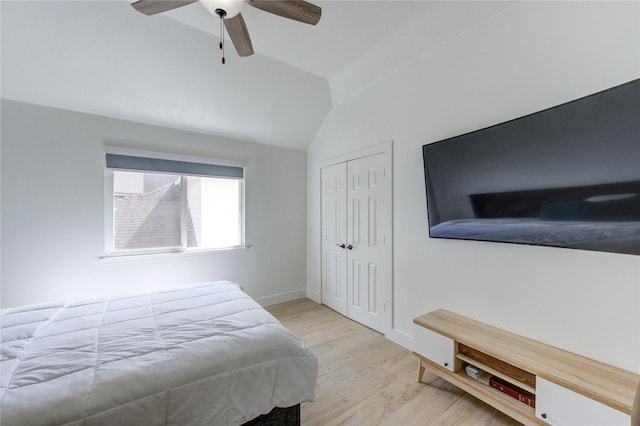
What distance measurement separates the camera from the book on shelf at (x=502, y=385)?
151 centimetres

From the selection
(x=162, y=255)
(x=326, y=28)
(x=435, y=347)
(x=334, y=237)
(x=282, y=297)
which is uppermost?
(x=326, y=28)

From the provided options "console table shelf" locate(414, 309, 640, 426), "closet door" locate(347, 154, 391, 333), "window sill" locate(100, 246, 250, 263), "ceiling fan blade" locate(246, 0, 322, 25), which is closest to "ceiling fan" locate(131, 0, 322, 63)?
"ceiling fan blade" locate(246, 0, 322, 25)

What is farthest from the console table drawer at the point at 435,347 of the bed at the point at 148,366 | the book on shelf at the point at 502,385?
the bed at the point at 148,366

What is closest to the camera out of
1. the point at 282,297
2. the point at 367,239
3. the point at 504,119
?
the point at 504,119

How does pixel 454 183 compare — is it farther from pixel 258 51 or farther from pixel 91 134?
pixel 91 134

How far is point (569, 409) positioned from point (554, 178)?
3.92 feet

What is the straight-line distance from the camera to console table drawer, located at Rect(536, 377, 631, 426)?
1.17m

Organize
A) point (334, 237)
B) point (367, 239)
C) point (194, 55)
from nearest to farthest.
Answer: point (194, 55)
point (367, 239)
point (334, 237)

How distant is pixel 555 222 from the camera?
150cm

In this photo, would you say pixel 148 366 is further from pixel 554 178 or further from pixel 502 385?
pixel 554 178

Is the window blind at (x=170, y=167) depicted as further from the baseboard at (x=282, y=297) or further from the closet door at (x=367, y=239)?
the baseboard at (x=282, y=297)

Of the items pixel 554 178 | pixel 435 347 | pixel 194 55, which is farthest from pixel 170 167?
pixel 554 178

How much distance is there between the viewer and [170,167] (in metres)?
3.02

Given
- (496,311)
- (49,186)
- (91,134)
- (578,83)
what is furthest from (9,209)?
(578,83)
